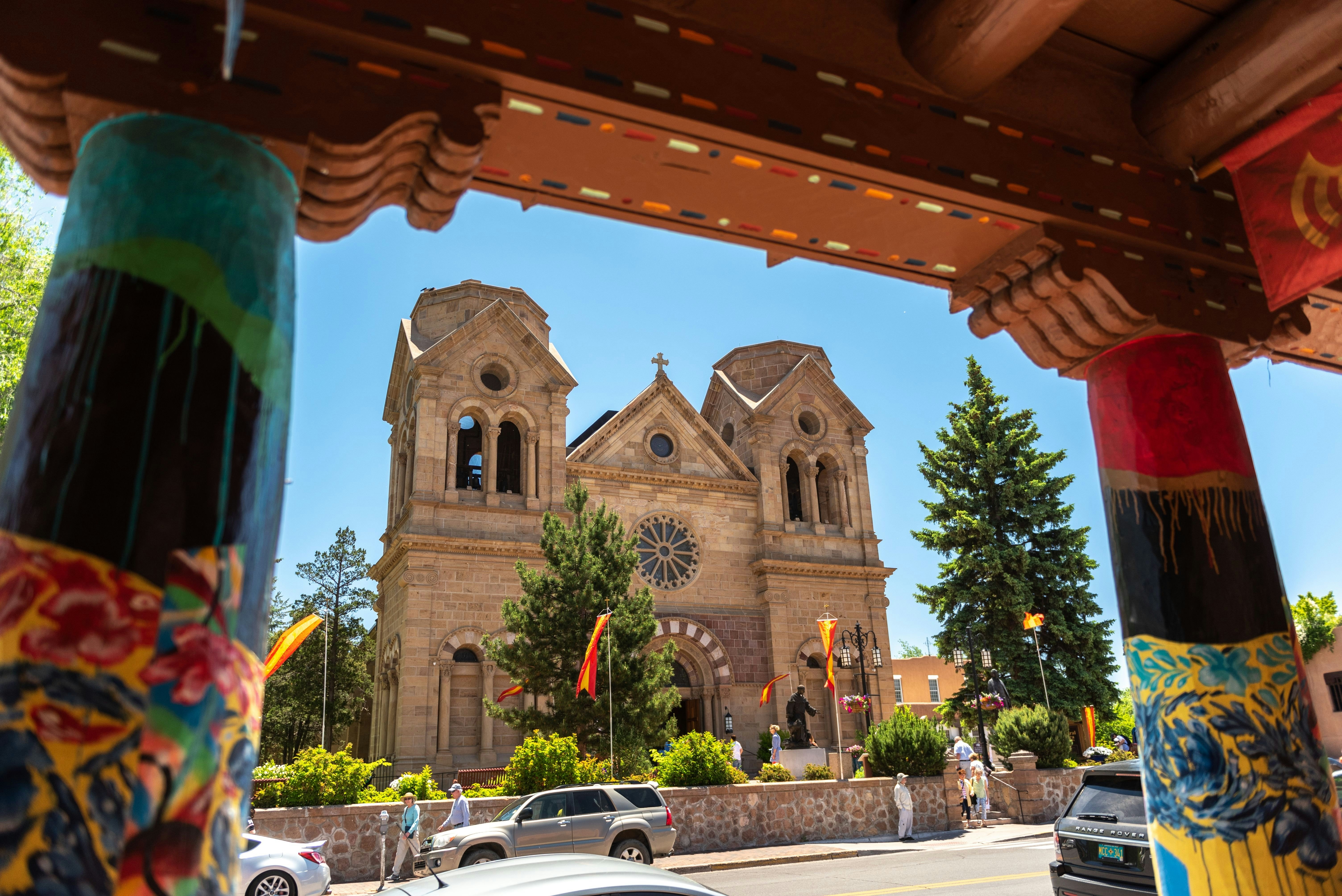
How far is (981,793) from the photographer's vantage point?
880 inches

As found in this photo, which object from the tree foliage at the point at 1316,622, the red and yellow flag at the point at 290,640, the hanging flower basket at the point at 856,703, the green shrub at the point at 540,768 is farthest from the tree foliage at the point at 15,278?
the tree foliage at the point at 1316,622

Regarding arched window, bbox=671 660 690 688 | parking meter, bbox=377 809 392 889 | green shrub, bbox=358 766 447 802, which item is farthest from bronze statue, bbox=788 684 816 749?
parking meter, bbox=377 809 392 889

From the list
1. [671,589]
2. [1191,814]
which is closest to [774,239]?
[1191,814]

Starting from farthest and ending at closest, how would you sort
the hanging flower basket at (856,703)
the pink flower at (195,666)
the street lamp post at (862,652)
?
the street lamp post at (862,652) → the hanging flower basket at (856,703) → the pink flower at (195,666)

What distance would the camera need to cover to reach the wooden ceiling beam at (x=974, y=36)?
3842 mm

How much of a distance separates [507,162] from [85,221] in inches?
64.6

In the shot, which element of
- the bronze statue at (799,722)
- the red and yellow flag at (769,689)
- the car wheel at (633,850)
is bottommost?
the car wheel at (633,850)

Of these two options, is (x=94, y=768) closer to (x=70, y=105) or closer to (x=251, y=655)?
(x=251, y=655)

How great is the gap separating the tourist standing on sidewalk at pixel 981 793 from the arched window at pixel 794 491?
12.5 meters

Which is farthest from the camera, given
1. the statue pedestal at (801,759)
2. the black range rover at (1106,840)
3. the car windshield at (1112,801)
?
the statue pedestal at (801,759)

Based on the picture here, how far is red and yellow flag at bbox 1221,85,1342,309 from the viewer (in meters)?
4.39

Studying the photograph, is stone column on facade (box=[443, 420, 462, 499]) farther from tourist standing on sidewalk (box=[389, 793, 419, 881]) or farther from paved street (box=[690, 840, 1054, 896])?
paved street (box=[690, 840, 1054, 896])

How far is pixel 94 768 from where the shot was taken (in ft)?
6.76

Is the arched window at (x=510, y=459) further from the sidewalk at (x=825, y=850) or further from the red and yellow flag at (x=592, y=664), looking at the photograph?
the sidewalk at (x=825, y=850)
